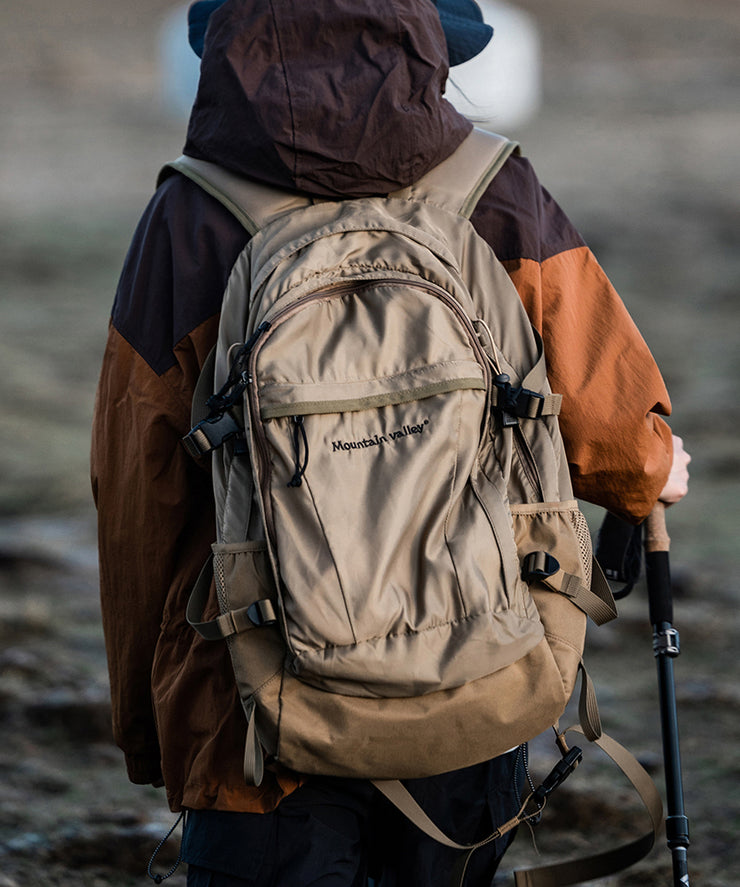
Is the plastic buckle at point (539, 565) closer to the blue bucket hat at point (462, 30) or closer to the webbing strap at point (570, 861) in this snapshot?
the webbing strap at point (570, 861)

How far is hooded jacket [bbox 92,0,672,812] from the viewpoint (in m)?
1.71

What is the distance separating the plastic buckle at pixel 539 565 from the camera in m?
1.68

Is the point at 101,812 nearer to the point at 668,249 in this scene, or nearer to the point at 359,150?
the point at 359,150

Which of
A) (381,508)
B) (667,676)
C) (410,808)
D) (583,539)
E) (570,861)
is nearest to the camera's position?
(381,508)

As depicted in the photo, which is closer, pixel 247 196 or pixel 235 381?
pixel 235 381

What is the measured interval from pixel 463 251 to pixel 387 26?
396 mm

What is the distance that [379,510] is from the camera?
156cm

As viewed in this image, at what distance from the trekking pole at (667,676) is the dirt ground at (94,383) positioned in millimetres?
1115

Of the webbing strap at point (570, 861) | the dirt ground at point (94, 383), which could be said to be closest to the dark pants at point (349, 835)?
the webbing strap at point (570, 861)

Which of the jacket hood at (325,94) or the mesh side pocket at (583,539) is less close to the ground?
the jacket hood at (325,94)

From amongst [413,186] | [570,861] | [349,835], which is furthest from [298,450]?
[570,861]

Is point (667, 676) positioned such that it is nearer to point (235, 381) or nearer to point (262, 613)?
point (262, 613)

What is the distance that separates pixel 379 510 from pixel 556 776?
678 millimetres

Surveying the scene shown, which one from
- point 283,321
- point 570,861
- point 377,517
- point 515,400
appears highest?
point 283,321
